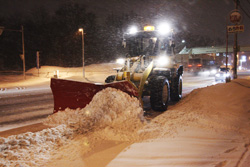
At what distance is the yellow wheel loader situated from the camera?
681 centimetres

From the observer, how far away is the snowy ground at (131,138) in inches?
154

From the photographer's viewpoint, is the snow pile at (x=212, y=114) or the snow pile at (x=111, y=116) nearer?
the snow pile at (x=111, y=116)

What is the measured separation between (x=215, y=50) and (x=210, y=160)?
174 ft

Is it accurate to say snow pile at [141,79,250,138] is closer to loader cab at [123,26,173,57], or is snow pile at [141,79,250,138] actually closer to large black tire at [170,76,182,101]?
large black tire at [170,76,182,101]

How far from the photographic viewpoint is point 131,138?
16.3ft

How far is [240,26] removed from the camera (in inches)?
509

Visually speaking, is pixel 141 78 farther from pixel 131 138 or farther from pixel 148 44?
pixel 131 138

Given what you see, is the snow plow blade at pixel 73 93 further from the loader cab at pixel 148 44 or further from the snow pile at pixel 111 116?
the loader cab at pixel 148 44

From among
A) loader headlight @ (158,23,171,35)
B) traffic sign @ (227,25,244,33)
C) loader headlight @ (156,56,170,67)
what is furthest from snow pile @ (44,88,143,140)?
traffic sign @ (227,25,244,33)

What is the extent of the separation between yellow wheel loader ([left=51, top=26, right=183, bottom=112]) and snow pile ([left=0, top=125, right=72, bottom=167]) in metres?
1.72

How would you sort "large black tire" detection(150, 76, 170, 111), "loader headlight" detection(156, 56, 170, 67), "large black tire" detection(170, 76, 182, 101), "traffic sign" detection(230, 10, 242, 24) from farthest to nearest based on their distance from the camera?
1. "traffic sign" detection(230, 10, 242, 24)
2. "large black tire" detection(170, 76, 182, 101)
3. "loader headlight" detection(156, 56, 170, 67)
4. "large black tire" detection(150, 76, 170, 111)

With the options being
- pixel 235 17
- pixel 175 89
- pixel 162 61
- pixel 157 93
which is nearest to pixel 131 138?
pixel 157 93

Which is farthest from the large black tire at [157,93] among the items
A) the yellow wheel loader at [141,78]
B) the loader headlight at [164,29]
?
the loader headlight at [164,29]

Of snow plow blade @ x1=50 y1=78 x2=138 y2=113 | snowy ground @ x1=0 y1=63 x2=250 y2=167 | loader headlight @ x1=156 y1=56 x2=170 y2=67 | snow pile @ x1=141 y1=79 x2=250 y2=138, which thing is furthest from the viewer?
loader headlight @ x1=156 y1=56 x2=170 y2=67
